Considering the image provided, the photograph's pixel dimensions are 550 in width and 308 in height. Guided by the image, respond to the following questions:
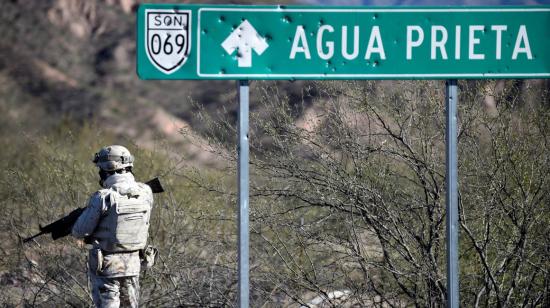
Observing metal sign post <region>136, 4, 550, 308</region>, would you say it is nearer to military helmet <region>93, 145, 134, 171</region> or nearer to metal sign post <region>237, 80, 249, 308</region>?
metal sign post <region>237, 80, 249, 308</region>

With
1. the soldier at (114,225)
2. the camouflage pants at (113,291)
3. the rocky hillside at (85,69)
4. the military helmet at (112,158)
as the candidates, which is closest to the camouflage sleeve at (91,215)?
the soldier at (114,225)

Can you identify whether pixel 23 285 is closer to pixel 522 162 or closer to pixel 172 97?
pixel 522 162

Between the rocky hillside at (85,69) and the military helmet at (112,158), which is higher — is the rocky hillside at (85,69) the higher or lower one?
the higher one

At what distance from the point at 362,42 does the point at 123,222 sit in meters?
2.02

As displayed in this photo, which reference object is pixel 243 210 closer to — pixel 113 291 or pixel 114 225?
pixel 114 225

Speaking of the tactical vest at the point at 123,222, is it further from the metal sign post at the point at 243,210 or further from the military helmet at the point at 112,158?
the metal sign post at the point at 243,210

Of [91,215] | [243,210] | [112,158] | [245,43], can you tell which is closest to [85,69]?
[112,158]

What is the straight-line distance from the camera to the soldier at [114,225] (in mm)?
5844

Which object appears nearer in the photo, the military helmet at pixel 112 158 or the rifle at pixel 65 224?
the military helmet at pixel 112 158

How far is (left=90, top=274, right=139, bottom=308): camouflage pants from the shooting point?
5984 millimetres

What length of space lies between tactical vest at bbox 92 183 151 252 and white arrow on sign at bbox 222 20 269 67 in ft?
4.97

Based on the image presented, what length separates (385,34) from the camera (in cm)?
495

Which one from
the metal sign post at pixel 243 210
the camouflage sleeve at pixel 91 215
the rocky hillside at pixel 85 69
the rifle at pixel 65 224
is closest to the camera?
the metal sign post at pixel 243 210

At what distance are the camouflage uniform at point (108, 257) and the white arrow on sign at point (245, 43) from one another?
1510mm
